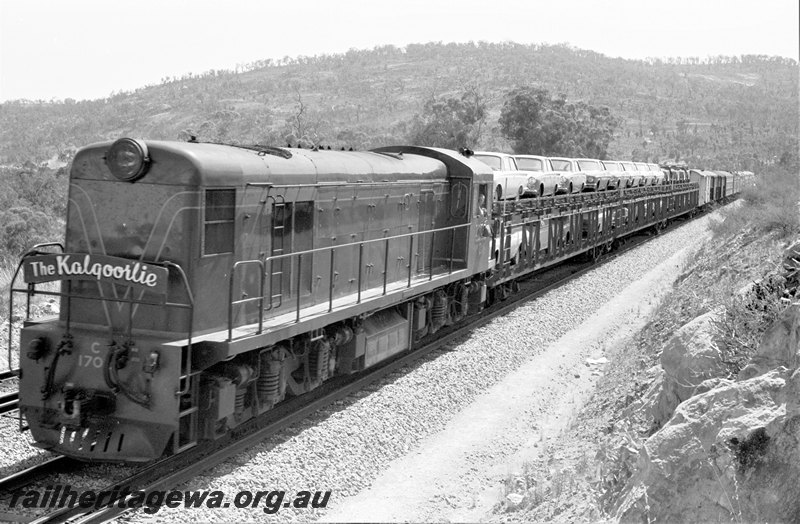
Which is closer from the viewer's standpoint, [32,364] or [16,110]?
[32,364]

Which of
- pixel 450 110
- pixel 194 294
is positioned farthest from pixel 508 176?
pixel 450 110

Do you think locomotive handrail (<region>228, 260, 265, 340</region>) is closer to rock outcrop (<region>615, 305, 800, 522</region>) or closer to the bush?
rock outcrop (<region>615, 305, 800, 522</region>)

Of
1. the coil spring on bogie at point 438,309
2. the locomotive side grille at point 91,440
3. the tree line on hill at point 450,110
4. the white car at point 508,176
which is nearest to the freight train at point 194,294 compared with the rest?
the locomotive side grille at point 91,440

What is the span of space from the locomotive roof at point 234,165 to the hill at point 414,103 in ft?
153

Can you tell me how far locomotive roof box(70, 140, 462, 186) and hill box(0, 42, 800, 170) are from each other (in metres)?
46.6

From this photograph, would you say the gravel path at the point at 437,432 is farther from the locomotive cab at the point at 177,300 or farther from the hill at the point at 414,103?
the hill at the point at 414,103

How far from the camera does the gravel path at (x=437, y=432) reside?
8.18m

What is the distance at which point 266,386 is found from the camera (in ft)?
31.1

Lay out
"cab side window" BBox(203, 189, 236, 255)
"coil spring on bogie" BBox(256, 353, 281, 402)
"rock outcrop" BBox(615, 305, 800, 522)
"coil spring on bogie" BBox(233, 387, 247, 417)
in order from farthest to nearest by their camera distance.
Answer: "coil spring on bogie" BBox(256, 353, 281, 402) < "coil spring on bogie" BBox(233, 387, 247, 417) < "cab side window" BBox(203, 189, 236, 255) < "rock outcrop" BBox(615, 305, 800, 522)

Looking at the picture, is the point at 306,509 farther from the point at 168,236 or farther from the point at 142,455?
the point at 168,236

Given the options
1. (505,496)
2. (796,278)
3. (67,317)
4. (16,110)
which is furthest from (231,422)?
(16,110)

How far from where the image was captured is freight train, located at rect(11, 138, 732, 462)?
317 inches

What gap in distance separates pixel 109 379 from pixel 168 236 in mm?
1531

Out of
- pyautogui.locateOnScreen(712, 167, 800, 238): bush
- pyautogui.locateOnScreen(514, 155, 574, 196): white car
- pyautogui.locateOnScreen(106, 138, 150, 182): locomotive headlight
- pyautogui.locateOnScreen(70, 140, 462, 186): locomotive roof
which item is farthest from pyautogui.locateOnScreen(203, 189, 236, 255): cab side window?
pyautogui.locateOnScreen(514, 155, 574, 196): white car
